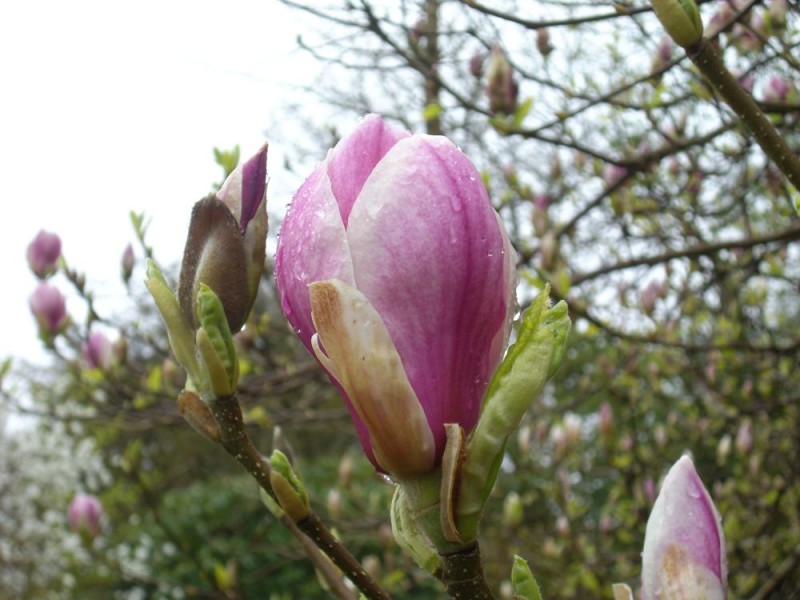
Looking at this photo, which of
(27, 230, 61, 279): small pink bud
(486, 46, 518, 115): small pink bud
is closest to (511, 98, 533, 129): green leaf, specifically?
(486, 46, 518, 115): small pink bud

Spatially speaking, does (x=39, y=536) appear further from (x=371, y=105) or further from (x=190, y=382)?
(x=190, y=382)

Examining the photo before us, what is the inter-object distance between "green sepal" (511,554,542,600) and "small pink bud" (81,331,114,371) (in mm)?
1909

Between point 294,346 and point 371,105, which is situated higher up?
point 371,105

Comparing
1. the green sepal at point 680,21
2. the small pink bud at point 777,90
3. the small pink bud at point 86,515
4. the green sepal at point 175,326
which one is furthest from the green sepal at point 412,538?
the small pink bud at point 86,515

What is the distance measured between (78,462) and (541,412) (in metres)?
5.83

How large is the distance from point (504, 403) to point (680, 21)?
304 millimetres

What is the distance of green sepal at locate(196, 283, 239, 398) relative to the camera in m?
0.49

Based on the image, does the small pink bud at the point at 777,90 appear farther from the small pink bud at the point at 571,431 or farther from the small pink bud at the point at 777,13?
the small pink bud at the point at 571,431

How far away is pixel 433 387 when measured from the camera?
447mm

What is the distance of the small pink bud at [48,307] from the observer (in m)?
2.15

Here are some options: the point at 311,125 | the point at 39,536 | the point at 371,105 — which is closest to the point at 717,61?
→ the point at 371,105

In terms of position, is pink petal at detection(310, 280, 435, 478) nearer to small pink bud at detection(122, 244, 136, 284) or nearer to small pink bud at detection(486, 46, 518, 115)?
small pink bud at detection(486, 46, 518, 115)

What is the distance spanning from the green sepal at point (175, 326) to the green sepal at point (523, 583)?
22cm

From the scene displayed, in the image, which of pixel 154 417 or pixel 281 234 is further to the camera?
pixel 154 417
